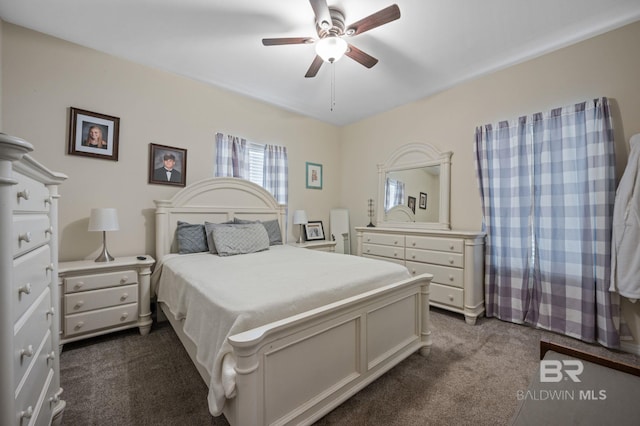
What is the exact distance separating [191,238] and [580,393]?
9.92 ft

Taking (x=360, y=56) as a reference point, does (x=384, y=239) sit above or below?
→ below

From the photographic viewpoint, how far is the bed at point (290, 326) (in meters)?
1.15

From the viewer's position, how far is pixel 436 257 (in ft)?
9.56

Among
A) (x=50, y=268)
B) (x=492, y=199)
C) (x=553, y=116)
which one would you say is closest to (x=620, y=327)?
(x=492, y=199)

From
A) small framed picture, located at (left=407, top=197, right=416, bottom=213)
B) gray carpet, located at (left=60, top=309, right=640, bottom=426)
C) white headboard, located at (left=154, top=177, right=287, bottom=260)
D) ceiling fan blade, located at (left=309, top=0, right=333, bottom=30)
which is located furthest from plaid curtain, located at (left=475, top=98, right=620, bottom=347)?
white headboard, located at (left=154, top=177, right=287, bottom=260)

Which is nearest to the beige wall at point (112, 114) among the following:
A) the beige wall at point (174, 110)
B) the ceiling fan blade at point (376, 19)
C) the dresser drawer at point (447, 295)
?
the beige wall at point (174, 110)

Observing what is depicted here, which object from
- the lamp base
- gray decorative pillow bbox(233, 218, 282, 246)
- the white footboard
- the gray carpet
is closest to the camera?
the white footboard

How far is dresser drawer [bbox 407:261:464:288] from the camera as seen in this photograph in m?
2.75

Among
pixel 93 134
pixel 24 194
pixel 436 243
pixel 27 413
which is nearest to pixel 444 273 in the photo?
pixel 436 243

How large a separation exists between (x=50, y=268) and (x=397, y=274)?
2.10 meters

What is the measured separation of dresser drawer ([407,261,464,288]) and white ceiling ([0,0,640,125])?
88.0 inches

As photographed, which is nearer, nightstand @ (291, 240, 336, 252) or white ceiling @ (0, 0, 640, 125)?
white ceiling @ (0, 0, 640, 125)

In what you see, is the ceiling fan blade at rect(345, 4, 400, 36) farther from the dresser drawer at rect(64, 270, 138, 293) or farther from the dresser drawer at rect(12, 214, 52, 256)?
the dresser drawer at rect(64, 270, 138, 293)

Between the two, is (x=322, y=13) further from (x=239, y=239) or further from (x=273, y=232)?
(x=273, y=232)
